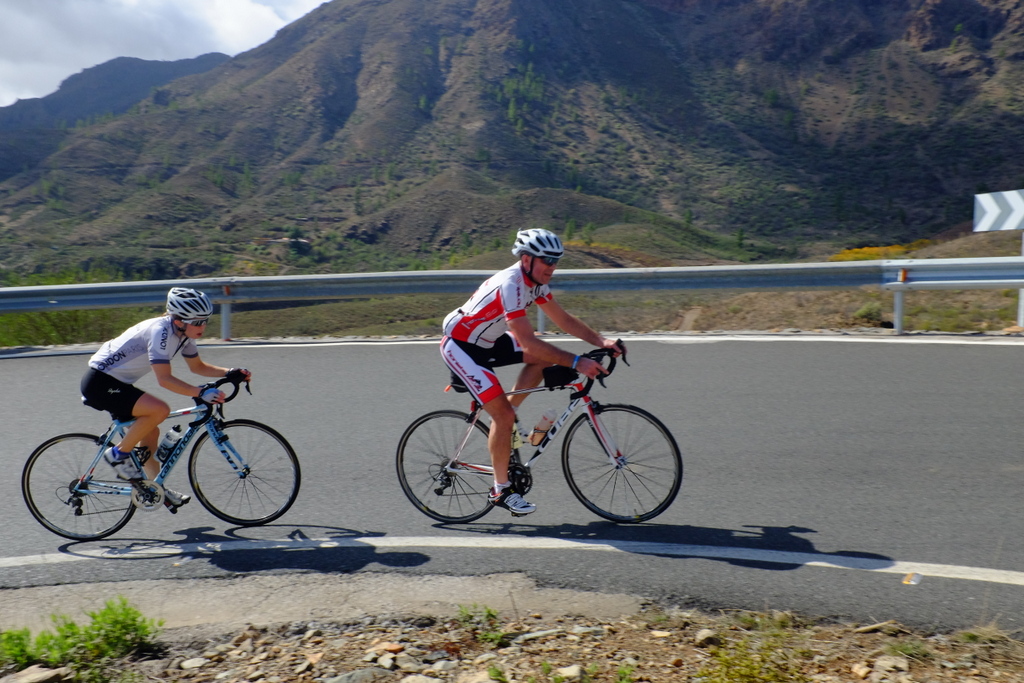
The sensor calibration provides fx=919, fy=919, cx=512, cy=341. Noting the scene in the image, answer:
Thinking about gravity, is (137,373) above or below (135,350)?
below

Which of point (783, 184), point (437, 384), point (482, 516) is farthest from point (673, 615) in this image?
point (783, 184)

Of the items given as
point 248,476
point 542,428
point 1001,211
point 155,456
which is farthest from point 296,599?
point 1001,211

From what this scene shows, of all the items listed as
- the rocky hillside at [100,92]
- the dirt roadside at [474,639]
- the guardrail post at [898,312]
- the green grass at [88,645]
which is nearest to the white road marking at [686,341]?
the guardrail post at [898,312]

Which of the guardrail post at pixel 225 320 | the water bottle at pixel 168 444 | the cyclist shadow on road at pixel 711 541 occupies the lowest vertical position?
the cyclist shadow on road at pixel 711 541

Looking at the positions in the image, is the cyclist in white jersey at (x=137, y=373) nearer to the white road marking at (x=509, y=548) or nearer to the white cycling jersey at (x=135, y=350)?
the white cycling jersey at (x=135, y=350)

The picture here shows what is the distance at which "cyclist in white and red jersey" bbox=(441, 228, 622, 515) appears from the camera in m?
5.23

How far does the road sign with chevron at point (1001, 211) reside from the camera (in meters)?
12.2

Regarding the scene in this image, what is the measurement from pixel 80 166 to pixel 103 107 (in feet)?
363

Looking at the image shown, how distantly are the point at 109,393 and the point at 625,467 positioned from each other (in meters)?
3.10

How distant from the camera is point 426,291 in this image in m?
12.7

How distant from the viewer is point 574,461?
220 inches

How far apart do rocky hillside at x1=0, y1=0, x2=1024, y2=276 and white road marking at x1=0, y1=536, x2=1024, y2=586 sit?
35.5 metres

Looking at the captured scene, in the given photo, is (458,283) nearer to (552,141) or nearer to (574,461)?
(574,461)

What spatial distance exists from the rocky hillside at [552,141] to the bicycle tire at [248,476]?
35.3 m
